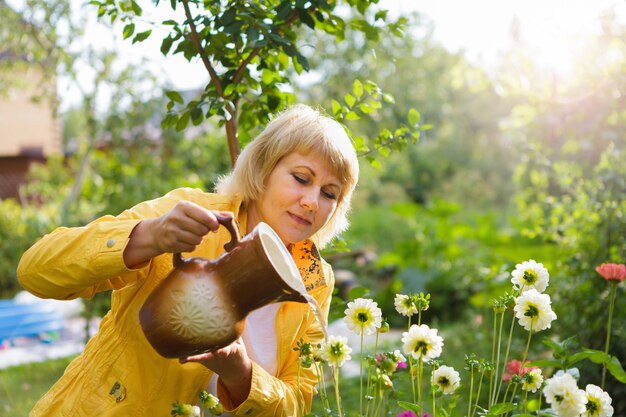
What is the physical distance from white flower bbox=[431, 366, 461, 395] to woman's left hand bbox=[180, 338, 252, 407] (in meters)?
0.41

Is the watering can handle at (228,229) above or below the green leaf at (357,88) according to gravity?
below

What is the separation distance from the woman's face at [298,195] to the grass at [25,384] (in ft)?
8.67

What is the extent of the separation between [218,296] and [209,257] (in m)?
0.36

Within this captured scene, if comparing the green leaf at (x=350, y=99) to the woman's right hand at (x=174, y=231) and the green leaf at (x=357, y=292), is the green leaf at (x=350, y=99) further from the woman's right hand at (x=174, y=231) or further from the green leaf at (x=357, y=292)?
the woman's right hand at (x=174, y=231)

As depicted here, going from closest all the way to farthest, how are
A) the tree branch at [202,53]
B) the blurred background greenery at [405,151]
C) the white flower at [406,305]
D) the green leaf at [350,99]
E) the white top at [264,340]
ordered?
the white flower at [406,305] < the white top at [264,340] < the tree branch at [202,53] < the green leaf at [350,99] < the blurred background greenery at [405,151]

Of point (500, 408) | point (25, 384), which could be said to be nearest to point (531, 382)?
point (500, 408)

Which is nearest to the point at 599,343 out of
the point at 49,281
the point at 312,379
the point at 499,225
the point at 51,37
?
the point at 312,379

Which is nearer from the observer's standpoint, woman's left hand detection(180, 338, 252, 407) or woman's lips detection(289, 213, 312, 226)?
woman's left hand detection(180, 338, 252, 407)

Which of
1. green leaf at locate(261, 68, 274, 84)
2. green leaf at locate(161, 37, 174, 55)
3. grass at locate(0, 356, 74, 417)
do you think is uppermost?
green leaf at locate(161, 37, 174, 55)

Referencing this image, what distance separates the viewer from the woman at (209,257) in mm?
1456

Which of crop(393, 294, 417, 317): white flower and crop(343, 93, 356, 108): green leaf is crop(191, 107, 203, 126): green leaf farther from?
crop(393, 294, 417, 317): white flower

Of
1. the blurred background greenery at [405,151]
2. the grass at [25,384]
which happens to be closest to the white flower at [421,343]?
the blurred background greenery at [405,151]

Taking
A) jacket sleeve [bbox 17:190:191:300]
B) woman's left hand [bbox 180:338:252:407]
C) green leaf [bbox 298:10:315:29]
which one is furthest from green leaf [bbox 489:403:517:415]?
green leaf [bbox 298:10:315:29]

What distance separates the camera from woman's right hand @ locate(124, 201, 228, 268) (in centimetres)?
130
